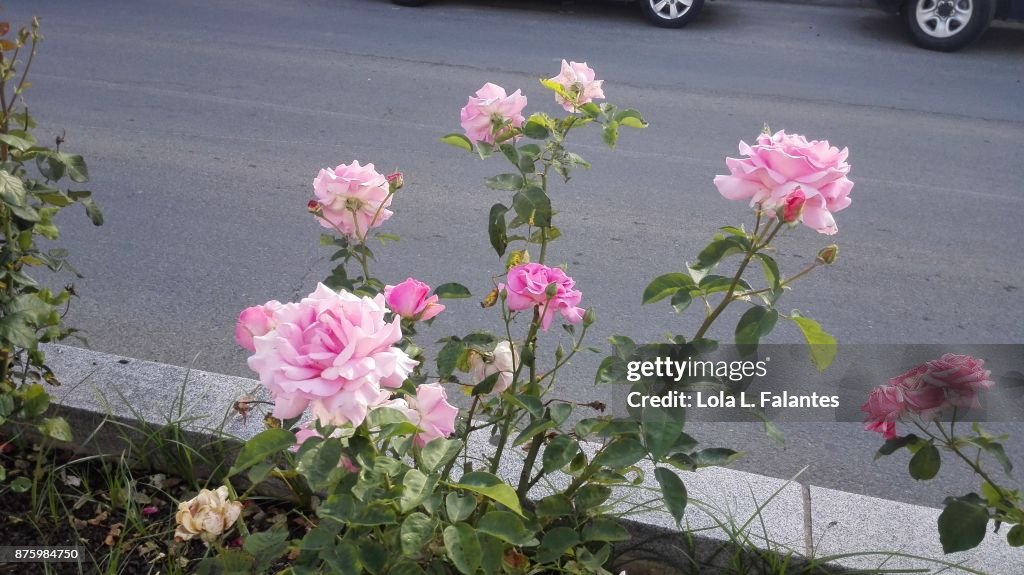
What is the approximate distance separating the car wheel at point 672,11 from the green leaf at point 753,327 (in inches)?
365

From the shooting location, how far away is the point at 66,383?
9.32 feet

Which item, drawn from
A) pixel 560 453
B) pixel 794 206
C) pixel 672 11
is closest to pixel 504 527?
pixel 560 453

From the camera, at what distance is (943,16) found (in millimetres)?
9656

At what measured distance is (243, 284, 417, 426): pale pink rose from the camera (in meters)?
1.36

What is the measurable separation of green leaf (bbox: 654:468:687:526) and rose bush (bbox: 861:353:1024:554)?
449mm

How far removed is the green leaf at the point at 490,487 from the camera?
5.10ft

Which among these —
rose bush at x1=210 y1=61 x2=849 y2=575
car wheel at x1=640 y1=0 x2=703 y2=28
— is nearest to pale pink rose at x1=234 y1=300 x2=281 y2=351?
rose bush at x1=210 y1=61 x2=849 y2=575

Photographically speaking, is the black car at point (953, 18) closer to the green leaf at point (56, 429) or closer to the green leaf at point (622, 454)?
the green leaf at point (622, 454)

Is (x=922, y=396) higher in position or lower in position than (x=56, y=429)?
higher

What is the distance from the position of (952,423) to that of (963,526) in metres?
0.19

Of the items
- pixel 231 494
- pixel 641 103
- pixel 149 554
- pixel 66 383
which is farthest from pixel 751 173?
pixel 641 103

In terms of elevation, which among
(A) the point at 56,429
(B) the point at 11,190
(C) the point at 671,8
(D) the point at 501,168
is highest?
(B) the point at 11,190

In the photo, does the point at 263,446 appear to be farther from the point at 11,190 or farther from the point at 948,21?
the point at 948,21

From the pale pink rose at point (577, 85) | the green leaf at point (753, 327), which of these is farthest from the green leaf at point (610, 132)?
the green leaf at point (753, 327)
